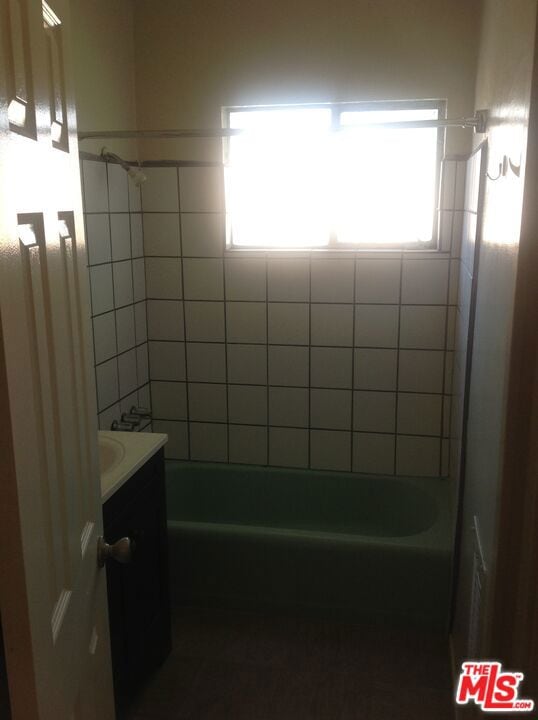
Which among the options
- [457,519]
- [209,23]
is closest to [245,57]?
[209,23]

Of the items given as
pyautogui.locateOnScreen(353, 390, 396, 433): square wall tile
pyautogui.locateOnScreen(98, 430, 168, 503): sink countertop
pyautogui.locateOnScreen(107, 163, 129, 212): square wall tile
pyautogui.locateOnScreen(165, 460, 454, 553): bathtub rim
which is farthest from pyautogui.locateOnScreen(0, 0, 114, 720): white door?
pyautogui.locateOnScreen(353, 390, 396, 433): square wall tile

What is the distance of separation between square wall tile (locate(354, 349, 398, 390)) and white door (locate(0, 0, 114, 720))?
1.79 m

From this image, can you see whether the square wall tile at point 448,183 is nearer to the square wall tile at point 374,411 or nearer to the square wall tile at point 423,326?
the square wall tile at point 423,326

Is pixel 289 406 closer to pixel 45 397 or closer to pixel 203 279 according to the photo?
pixel 203 279

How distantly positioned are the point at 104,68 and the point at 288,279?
116 cm

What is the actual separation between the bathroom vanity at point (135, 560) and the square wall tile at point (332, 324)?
1070 millimetres

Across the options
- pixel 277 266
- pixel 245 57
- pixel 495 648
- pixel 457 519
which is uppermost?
pixel 245 57

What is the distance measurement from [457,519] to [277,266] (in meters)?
1.35

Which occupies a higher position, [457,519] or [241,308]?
[241,308]

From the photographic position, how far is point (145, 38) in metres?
2.77

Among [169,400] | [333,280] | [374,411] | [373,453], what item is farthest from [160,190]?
[373,453]

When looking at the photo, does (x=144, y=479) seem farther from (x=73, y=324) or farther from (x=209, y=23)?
(x=209, y=23)

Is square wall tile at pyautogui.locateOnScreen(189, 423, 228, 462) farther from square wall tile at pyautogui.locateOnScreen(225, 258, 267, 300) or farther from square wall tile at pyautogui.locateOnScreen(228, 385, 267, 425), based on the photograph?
square wall tile at pyautogui.locateOnScreen(225, 258, 267, 300)

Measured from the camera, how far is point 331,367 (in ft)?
9.57
